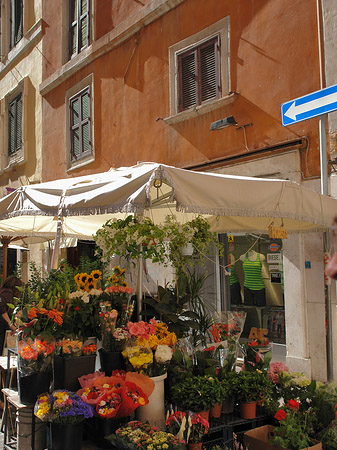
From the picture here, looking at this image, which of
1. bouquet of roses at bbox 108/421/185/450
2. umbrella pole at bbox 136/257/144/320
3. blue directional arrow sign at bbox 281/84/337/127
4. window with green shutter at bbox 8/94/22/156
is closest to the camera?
bouquet of roses at bbox 108/421/185/450

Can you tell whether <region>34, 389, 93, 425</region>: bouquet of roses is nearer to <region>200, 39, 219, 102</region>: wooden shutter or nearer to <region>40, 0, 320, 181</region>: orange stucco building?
<region>40, 0, 320, 181</region>: orange stucco building

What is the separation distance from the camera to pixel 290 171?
6961 millimetres

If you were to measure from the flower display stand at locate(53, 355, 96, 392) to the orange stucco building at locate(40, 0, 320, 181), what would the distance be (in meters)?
4.32

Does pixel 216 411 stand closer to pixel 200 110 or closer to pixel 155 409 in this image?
pixel 155 409

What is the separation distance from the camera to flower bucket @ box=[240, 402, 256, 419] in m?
4.05

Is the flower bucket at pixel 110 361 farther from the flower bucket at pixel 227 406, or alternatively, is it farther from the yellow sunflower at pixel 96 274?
the flower bucket at pixel 227 406

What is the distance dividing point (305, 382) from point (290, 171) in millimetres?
3452

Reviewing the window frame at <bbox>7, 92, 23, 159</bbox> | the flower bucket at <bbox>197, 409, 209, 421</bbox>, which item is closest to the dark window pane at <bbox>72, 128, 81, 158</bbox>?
the window frame at <bbox>7, 92, 23, 159</bbox>

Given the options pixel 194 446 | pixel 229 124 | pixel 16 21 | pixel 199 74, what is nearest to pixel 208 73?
pixel 199 74

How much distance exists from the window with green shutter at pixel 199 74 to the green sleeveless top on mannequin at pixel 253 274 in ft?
9.30

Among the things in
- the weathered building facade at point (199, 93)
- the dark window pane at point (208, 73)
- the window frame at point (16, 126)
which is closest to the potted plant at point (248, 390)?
the weathered building facade at point (199, 93)

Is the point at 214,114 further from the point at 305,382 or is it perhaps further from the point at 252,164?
the point at 305,382

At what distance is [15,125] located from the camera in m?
15.9

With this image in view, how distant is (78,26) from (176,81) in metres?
4.74
